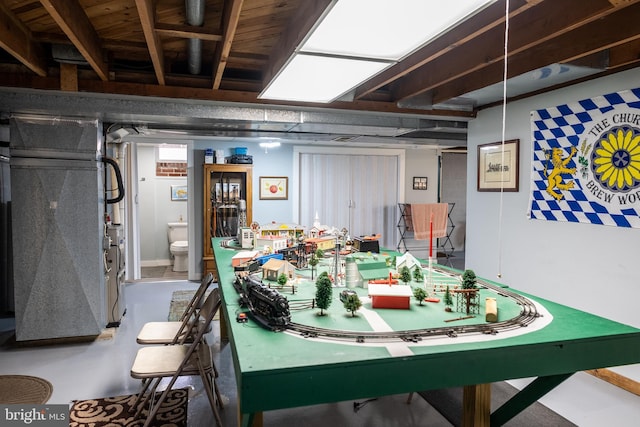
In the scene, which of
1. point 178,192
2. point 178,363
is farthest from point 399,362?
point 178,192

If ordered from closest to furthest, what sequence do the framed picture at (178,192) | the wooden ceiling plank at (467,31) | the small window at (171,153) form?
the wooden ceiling plank at (467,31) → the small window at (171,153) → the framed picture at (178,192)

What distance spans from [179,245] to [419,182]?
15.5 feet

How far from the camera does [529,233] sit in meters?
3.85

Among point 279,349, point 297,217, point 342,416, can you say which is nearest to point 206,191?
point 297,217

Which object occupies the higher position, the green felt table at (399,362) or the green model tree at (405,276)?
the green model tree at (405,276)

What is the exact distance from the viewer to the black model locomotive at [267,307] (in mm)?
1813

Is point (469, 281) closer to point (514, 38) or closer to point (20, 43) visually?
point (514, 38)

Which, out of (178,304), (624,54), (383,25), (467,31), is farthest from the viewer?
(178,304)

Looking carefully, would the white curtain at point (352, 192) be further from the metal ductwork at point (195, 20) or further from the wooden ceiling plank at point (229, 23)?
the wooden ceiling plank at point (229, 23)

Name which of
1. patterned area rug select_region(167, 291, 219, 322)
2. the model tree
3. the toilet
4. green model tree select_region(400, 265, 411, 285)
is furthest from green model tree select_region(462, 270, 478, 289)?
the toilet

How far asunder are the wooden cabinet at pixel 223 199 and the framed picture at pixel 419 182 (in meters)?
3.42

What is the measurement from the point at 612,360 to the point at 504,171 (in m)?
2.62

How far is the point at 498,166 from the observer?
13.7 ft

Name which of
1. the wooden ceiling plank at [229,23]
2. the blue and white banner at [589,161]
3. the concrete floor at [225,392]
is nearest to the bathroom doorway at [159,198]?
the concrete floor at [225,392]
